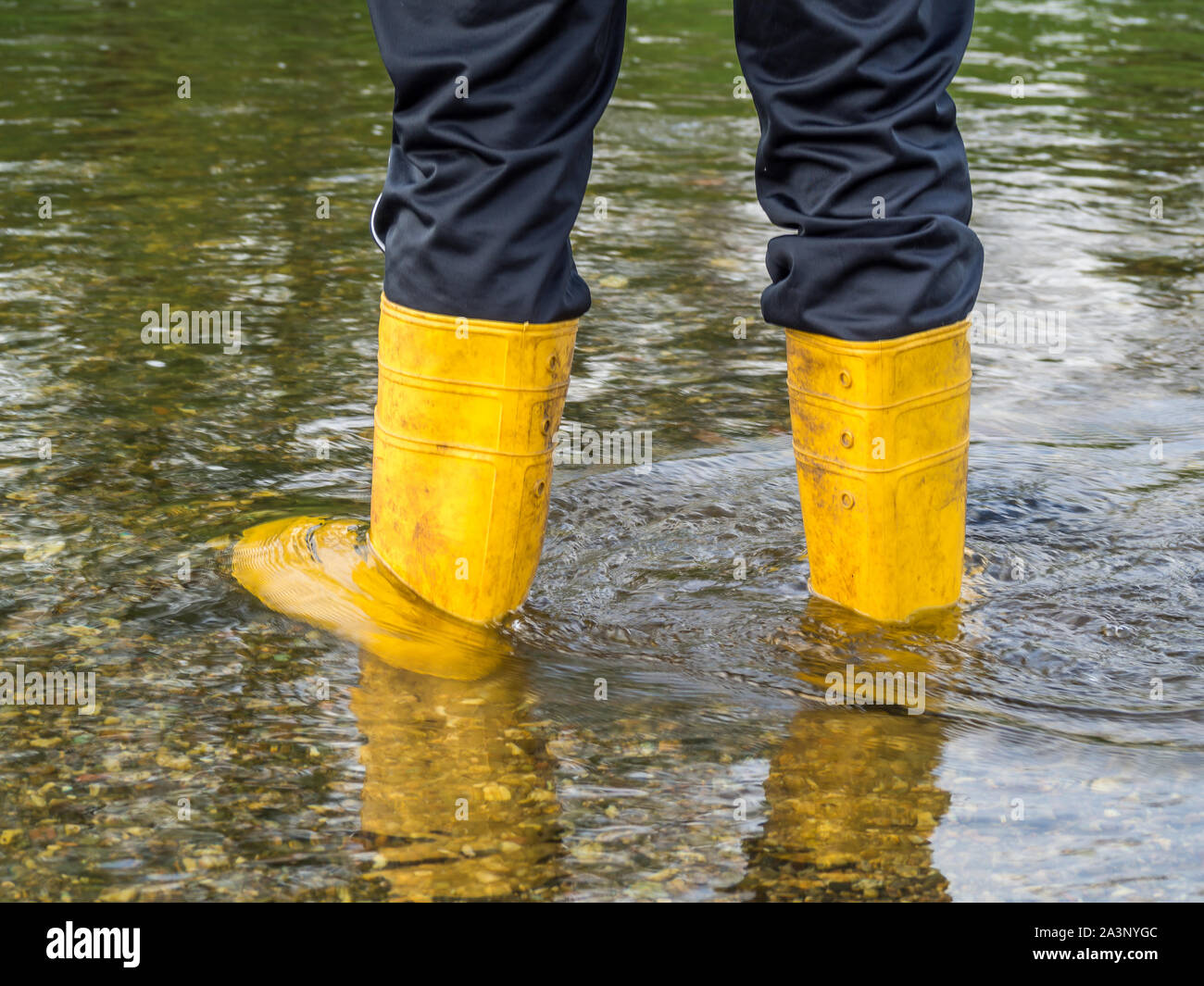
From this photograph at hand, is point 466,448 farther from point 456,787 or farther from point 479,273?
point 456,787

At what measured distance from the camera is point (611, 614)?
78.0 inches

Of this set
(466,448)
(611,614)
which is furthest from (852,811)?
(466,448)

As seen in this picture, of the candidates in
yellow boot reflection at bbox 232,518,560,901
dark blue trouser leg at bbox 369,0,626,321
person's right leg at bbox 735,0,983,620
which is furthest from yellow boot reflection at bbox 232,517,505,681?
person's right leg at bbox 735,0,983,620

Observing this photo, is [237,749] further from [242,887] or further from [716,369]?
[716,369]

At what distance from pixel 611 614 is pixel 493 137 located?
62cm

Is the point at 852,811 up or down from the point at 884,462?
down

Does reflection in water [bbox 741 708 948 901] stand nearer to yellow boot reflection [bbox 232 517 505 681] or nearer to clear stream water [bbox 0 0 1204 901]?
clear stream water [bbox 0 0 1204 901]

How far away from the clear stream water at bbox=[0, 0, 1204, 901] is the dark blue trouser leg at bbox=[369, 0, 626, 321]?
44cm

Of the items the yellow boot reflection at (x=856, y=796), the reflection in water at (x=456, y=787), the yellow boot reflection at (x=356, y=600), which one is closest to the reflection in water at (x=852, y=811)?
the yellow boot reflection at (x=856, y=796)

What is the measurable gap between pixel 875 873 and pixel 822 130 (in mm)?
856

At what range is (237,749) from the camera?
1.62 meters

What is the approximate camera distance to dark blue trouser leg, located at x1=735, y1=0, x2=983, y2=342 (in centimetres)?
177
